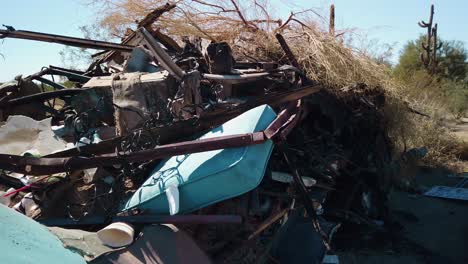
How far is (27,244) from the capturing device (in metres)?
1.87

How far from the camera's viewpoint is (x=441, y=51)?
24.2 m

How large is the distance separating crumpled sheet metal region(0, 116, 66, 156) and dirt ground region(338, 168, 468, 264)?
347 centimetres

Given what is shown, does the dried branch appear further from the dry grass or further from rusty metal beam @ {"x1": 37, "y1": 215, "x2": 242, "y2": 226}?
rusty metal beam @ {"x1": 37, "y1": 215, "x2": 242, "y2": 226}

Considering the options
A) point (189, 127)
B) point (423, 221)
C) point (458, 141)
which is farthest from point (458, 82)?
point (189, 127)

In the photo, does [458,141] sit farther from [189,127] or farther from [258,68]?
[189,127]

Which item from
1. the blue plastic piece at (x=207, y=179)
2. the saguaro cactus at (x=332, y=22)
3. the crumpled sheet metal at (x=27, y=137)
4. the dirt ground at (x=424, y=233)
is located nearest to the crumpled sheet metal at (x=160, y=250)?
the blue plastic piece at (x=207, y=179)

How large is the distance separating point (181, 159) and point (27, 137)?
76.5 inches

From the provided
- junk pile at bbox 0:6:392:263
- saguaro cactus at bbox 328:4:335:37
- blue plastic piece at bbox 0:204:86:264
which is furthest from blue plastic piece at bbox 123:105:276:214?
saguaro cactus at bbox 328:4:335:37

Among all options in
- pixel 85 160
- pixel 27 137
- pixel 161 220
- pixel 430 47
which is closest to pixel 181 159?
pixel 161 220

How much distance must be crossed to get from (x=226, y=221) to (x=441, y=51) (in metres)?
24.6

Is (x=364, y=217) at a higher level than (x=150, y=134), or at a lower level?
lower

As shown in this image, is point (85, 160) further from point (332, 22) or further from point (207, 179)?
point (332, 22)

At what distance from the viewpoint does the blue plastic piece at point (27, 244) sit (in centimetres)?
172

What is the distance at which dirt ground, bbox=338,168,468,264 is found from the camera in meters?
5.38
